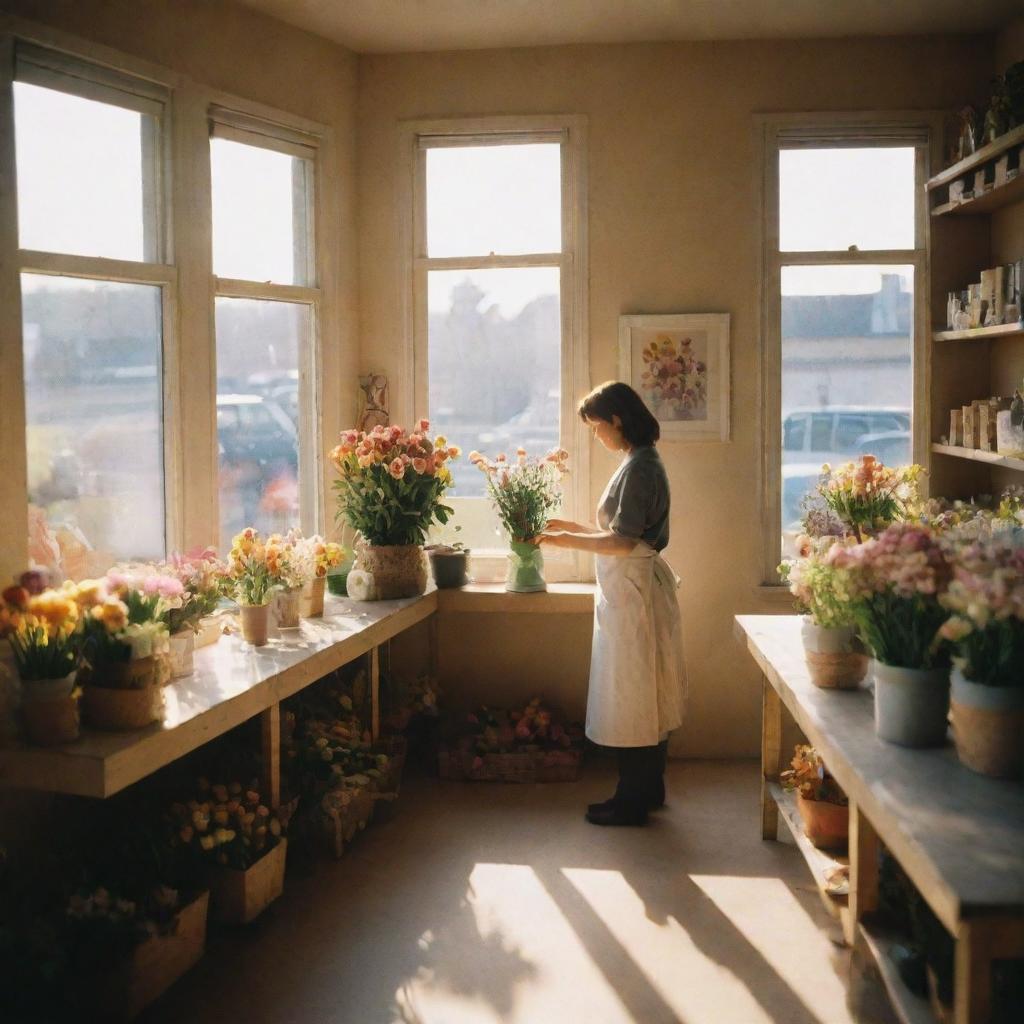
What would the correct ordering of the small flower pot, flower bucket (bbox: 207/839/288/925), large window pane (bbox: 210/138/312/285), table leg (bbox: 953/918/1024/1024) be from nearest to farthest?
1. table leg (bbox: 953/918/1024/1024)
2. flower bucket (bbox: 207/839/288/925)
3. large window pane (bbox: 210/138/312/285)
4. the small flower pot

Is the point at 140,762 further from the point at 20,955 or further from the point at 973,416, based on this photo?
the point at 973,416

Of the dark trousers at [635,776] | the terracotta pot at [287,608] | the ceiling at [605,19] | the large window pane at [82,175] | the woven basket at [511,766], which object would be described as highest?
the ceiling at [605,19]

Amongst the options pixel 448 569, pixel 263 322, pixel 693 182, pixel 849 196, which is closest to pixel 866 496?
pixel 849 196

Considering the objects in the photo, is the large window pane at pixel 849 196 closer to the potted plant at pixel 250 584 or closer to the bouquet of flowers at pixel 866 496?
the bouquet of flowers at pixel 866 496

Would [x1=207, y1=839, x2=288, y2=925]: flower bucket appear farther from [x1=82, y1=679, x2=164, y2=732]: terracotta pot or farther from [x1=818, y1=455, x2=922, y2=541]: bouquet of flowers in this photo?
[x1=818, y1=455, x2=922, y2=541]: bouquet of flowers

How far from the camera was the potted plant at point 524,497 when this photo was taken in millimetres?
4836

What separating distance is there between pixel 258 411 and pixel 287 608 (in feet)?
3.25

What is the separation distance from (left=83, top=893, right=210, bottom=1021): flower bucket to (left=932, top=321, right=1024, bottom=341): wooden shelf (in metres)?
3.49

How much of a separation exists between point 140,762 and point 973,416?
11.6 feet

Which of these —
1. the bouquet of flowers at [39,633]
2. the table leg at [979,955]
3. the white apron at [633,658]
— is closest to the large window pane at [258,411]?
the white apron at [633,658]

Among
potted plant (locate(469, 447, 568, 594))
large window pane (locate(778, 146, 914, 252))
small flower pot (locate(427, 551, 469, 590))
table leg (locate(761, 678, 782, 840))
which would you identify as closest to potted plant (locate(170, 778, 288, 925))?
small flower pot (locate(427, 551, 469, 590))

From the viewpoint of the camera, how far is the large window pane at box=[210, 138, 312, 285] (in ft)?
14.7

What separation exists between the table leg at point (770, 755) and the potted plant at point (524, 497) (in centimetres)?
122

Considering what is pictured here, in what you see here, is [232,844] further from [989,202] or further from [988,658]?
[989,202]
